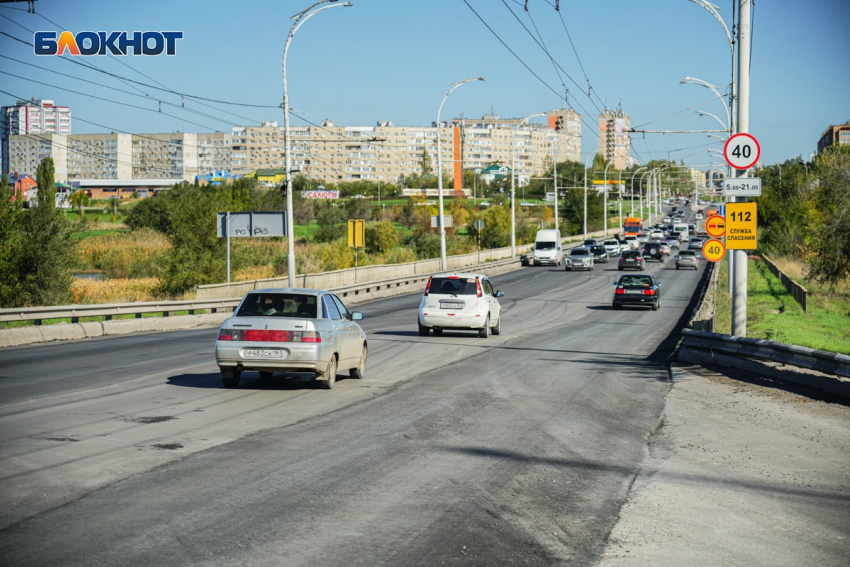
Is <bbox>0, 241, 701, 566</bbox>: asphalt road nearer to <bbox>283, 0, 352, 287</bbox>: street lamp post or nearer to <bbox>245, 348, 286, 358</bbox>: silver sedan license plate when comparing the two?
<bbox>245, 348, 286, 358</bbox>: silver sedan license plate

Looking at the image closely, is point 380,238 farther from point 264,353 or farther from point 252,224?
point 264,353

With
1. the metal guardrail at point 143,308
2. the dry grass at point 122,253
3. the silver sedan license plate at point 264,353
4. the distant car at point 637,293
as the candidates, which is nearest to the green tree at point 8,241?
the metal guardrail at point 143,308

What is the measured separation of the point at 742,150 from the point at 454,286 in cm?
960

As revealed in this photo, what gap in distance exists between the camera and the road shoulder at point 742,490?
6.35m

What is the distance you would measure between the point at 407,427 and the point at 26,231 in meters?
32.0

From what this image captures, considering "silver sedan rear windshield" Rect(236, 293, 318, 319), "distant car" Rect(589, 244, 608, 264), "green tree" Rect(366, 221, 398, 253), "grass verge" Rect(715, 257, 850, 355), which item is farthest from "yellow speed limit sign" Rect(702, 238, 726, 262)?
"green tree" Rect(366, 221, 398, 253)

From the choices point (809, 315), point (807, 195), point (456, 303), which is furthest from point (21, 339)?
point (807, 195)

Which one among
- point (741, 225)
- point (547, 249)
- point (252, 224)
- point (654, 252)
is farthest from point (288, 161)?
point (654, 252)

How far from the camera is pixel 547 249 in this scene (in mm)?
75500

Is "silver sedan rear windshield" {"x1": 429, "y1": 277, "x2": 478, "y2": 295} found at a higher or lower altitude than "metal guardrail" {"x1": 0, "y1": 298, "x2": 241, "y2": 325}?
higher

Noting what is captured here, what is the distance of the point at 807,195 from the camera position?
6094 cm

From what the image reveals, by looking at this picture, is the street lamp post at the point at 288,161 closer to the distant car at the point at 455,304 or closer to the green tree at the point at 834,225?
the distant car at the point at 455,304

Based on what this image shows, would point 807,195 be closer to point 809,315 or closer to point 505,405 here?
point 809,315

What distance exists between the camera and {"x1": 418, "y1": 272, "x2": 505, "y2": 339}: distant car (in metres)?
25.4
